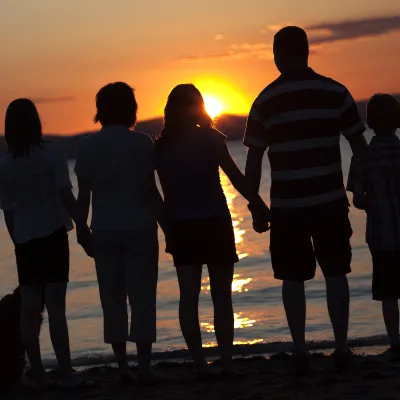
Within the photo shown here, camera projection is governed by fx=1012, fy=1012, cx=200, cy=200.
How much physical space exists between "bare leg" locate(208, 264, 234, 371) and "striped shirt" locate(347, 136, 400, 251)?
1040 millimetres

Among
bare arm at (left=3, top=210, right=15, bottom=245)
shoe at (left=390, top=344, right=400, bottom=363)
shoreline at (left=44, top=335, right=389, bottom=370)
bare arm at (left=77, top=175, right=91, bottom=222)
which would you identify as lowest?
shoreline at (left=44, top=335, right=389, bottom=370)

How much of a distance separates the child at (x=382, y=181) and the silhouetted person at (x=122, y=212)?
1354mm

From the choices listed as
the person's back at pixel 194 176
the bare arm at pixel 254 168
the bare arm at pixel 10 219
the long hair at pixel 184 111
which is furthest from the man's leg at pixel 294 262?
the bare arm at pixel 10 219

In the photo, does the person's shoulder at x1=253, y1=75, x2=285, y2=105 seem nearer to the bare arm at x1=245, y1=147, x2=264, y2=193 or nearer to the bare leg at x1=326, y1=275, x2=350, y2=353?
the bare arm at x1=245, y1=147, x2=264, y2=193

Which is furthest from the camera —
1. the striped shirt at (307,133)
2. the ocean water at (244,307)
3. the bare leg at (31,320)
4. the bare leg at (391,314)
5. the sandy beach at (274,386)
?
the ocean water at (244,307)

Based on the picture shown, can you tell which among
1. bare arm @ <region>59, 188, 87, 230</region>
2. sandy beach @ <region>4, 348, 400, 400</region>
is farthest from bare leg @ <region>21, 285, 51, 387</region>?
bare arm @ <region>59, 188, 87, 230</region>

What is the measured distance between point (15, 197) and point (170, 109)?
114cm

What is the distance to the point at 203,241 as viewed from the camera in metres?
6.29

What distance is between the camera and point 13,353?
6742 mm

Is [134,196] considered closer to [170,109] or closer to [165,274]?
[170,109]

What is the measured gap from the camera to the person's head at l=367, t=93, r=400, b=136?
6.63m

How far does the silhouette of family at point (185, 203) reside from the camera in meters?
6.25

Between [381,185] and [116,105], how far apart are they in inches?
71.1

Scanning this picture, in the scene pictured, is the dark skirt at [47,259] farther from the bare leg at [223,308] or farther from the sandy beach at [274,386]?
the bare leg at [223,308]
